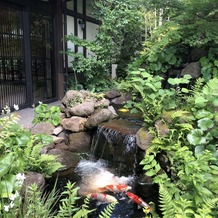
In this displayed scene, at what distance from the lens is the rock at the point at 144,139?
11.8ft

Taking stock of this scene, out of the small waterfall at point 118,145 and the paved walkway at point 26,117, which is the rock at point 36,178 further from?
the paved walkway at point 26,117

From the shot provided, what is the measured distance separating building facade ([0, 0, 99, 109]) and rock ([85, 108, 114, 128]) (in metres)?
2.15

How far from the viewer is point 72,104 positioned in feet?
17.2

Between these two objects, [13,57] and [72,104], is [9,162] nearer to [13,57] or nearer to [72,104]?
[72,104]

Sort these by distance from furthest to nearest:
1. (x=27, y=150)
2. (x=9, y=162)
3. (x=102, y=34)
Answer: (x=102, y=34), (x=27, y=150), (x=9, y=162)

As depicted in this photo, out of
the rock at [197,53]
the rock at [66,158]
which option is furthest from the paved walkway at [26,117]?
the rock at [197,53]

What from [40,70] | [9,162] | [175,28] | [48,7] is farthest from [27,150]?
[48,7]

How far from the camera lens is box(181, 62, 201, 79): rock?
5059 mm

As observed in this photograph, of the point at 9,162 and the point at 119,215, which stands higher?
the point at 9,162

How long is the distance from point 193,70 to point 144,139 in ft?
7.59

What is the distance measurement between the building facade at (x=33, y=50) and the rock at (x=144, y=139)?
3331 mm

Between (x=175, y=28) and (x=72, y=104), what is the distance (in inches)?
114

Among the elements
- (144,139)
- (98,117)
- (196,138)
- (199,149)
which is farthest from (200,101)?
(98,117)

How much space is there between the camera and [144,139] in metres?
3.65
